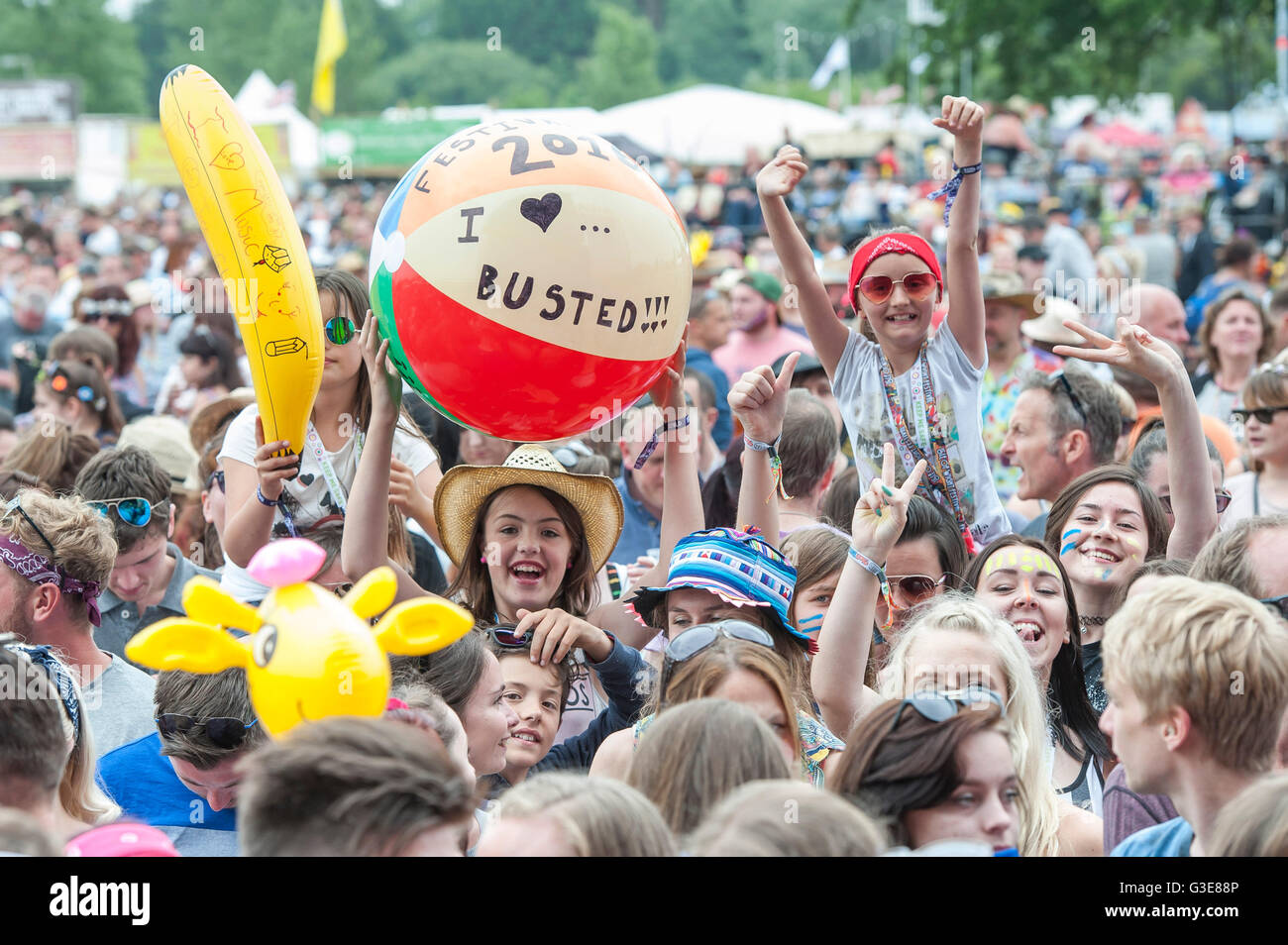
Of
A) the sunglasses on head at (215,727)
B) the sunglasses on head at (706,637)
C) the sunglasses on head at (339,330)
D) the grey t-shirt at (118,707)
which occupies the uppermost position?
the sunglasses on head at (339,330)

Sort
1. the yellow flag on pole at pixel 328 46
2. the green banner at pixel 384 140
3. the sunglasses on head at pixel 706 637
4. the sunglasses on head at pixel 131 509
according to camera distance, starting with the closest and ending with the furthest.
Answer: the sunglasses on head at pixel 706 637 → the sunglasses on head at pixel 131 509 → the yellow flag on pole at pixel 328 46 → the green banner at pixel 384 140

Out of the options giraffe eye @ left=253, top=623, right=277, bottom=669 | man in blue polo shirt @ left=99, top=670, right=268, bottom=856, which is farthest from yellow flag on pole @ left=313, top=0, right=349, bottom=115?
giraffe eye @ left=253, top=623, right=277, bottom=669

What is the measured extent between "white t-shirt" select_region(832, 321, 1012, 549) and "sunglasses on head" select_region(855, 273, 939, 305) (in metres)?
0.13

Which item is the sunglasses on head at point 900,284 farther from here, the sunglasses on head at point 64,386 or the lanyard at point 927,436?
the sunglasses on head at point 64,386

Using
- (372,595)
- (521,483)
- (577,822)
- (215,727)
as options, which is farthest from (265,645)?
(521,483)

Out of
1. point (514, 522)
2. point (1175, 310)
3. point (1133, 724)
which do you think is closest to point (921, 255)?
point (514, 522)

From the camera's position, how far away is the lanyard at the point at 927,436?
429 cm

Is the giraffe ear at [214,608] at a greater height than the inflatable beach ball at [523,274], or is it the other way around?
the inflatable beach ball at [523,274]

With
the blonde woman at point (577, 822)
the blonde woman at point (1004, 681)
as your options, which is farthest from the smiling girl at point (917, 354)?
the blonde woman at point (577, 822)

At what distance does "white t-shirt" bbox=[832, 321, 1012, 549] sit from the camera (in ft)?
14.1

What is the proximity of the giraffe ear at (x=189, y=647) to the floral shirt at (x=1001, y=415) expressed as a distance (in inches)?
175

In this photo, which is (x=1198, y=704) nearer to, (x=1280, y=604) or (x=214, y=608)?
(x=1280, y=604)

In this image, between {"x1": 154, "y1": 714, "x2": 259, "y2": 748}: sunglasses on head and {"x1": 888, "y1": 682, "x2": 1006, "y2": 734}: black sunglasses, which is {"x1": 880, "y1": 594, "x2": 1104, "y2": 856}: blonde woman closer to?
{"x1": 888, "y1": 682, "x2": 1006, "y2": 734}: black sunglasses
